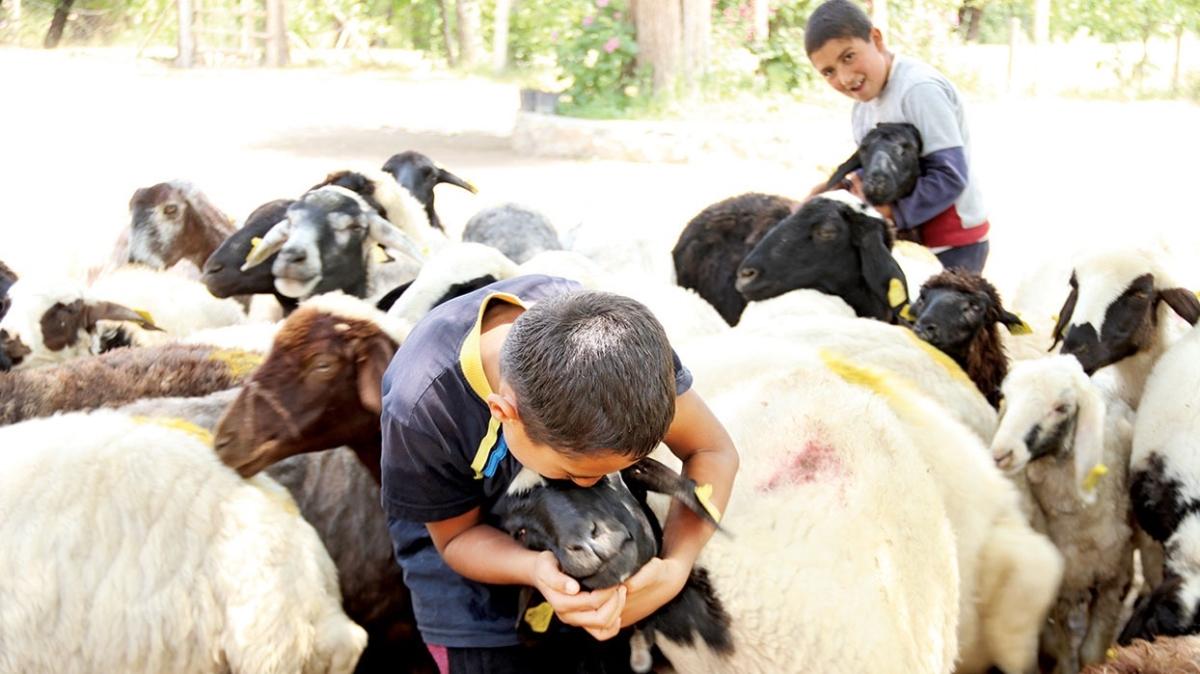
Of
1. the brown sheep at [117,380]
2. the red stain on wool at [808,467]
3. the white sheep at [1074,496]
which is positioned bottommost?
the white sheep at [1074,496]

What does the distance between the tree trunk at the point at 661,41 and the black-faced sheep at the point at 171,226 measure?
8744mm

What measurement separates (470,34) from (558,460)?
81.9 feet

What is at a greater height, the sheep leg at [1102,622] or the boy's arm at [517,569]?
the boy's arm at [517,569]

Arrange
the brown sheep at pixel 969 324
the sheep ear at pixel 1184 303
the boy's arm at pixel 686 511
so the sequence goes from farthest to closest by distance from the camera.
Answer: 1. the brown sheep at pixel 969 324
2. the sheep ear at pixel 1184 303
3. the boy's arm at pixel 686 511

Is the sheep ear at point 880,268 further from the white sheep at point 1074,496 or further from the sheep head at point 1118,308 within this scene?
the white sheep at point 1074,496

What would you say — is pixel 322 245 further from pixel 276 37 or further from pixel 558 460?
pixel 276 37

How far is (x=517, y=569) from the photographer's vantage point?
2242 mm

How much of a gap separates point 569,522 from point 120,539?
4.37 feet

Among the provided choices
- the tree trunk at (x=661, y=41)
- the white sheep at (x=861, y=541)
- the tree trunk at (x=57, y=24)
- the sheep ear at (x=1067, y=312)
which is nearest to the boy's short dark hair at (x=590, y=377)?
the white sheep at (x=861, y=541)

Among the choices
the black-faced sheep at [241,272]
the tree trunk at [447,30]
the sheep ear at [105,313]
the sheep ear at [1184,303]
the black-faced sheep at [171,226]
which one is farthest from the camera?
the tree trunk at [447,30]

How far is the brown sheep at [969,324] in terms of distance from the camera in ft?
13.5

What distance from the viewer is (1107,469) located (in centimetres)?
360

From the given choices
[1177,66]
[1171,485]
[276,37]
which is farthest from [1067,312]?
[276,37]

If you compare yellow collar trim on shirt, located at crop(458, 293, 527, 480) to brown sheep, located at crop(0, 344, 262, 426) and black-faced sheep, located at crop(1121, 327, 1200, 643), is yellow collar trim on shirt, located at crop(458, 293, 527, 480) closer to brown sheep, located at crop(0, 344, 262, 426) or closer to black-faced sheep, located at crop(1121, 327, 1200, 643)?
brown sheep, located at crop(0, 344, 262, 426)
